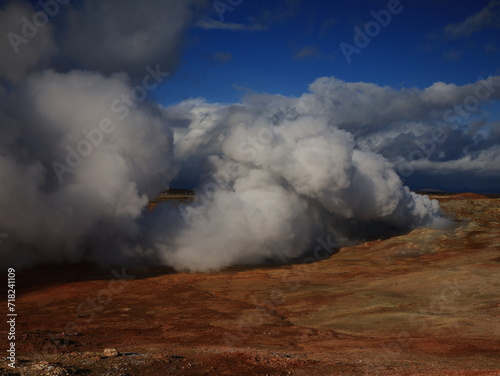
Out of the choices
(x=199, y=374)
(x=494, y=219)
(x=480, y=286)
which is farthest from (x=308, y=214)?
(x=199, y=374)

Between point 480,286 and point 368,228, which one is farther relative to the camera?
point 368,228

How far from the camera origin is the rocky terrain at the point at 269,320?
1033 centimetres

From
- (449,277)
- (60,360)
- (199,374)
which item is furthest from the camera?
(449,277)

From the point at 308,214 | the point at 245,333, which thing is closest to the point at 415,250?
the point at 308,214

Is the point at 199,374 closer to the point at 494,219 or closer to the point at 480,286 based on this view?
the point at 480,286

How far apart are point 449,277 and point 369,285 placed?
466 cm

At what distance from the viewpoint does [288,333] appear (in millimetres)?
15586

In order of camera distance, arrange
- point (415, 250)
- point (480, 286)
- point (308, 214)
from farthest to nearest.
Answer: point (308, 214), point (415, 250), point (480, 286)

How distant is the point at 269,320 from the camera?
1770 centimetres

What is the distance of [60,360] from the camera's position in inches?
402

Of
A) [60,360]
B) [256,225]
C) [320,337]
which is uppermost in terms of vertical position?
[256,225]

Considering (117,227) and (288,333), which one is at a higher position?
(117,227)

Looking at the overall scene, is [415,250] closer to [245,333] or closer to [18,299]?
[245,333]

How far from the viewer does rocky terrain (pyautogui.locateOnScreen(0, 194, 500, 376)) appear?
10328 mm
